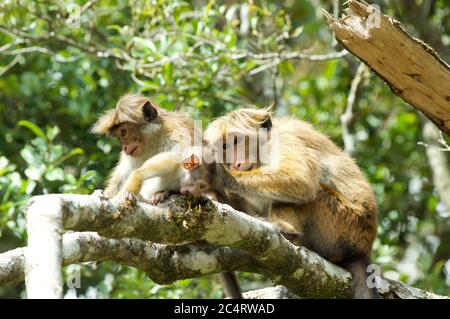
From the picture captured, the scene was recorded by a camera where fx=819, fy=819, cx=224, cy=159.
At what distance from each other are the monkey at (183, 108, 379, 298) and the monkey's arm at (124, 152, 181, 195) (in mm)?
1053

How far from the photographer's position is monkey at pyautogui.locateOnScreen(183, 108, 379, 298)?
8227 millimetres

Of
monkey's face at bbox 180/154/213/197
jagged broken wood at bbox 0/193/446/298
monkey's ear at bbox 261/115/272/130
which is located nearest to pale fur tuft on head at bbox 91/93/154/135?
monkey's ear at bbox 261/115/272/130

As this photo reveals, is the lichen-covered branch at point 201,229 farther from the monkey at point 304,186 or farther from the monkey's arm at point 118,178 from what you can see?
the monkey's arm at point 118,178

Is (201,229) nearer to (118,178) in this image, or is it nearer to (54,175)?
(118,178)

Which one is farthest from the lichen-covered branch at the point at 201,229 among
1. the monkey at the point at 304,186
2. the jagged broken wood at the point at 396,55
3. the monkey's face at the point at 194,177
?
the jagged broken wood at the point at 396,55

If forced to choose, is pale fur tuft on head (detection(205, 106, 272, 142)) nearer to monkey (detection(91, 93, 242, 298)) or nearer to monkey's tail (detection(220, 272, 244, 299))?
monkey (detection(91, 93, 242, 298))

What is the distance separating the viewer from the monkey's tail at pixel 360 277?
803cm

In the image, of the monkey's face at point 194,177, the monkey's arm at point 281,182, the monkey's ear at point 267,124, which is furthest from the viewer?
the monkey's ear at point 267,124

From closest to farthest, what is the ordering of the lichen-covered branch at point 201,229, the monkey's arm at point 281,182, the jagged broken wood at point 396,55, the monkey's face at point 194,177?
the lichen-covered branch at point 201,229 < the monkey's face at point 194,177 < the jagged broken wood at point 396,55 < the monkey's arm at point 281,182

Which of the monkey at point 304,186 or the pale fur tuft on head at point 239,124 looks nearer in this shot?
the monkey at point 304,186

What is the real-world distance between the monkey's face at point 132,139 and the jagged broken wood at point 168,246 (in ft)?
5.05

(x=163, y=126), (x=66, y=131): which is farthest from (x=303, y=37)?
(x=163, y=126)

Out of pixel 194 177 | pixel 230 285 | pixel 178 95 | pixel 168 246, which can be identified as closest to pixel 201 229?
pixel 194 177

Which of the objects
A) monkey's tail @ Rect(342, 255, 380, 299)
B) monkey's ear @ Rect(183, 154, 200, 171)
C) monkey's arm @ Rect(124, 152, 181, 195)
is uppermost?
monkey's ear @ Rect(183, 154, 200, 171)
